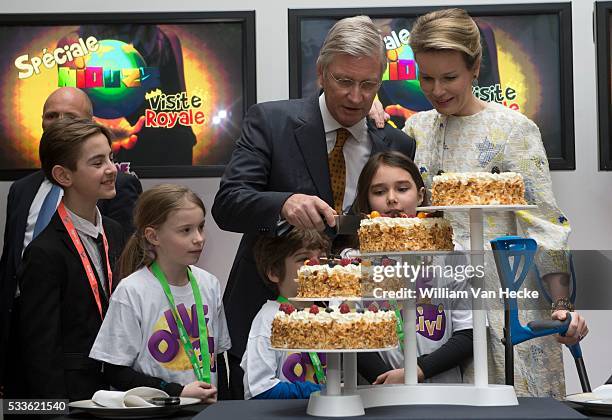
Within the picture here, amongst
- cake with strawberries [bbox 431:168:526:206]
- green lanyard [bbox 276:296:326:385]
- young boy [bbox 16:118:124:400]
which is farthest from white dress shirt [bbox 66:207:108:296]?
cake with strawberries [bbox 431:168:526:206]

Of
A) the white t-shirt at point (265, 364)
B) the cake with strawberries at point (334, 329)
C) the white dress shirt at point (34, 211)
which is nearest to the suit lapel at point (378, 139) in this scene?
the white t-shirt at point (265, 364)

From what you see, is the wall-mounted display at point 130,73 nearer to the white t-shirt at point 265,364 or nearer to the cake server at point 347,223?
the white t-shirt at point 265,364

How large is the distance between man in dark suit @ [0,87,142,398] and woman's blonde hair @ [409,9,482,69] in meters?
1.64

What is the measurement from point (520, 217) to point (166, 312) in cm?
118

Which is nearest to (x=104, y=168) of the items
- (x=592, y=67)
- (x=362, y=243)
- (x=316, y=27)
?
(x=316, y=27)

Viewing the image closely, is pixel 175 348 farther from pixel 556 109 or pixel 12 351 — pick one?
pixel 556 109

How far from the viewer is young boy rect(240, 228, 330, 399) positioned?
3.09m

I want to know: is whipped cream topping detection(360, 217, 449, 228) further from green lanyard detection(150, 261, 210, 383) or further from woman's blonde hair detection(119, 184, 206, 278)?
woman's blonde hair detection(119, 184, 206, 278)

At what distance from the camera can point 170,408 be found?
259 cm

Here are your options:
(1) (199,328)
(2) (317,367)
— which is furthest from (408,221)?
(1) (199,328)

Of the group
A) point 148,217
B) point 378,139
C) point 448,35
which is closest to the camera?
point 448,35

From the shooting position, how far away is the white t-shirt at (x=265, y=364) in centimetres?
311

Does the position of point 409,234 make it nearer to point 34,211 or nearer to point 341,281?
point 341,281

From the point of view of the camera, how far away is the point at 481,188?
2.46 metres
